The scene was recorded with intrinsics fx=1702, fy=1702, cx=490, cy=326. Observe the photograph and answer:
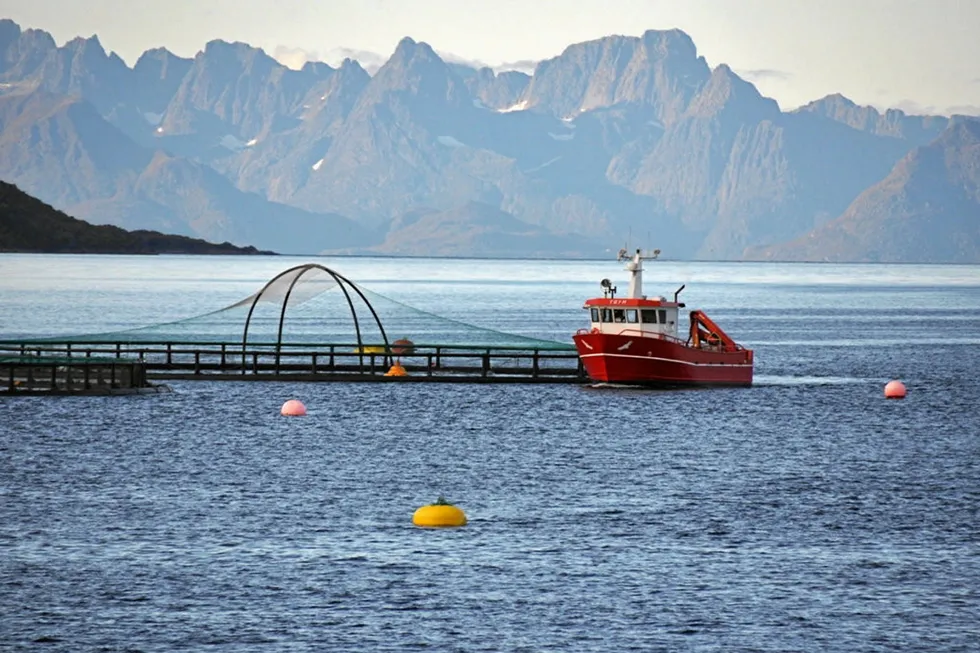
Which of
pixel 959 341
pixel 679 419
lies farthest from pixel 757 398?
pixel 959 341

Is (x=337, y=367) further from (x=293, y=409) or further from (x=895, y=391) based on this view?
(x=895, y=391)

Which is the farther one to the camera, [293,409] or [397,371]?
[397,371]

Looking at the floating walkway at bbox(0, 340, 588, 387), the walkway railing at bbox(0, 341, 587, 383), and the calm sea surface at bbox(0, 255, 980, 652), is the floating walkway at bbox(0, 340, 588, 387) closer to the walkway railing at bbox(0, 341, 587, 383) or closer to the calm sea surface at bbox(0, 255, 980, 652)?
the walkway railing at bbox(0, 341, 587, 383)

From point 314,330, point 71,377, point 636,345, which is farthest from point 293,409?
point 314,330

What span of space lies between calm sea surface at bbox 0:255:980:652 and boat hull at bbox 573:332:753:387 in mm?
1645

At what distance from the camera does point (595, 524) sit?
50.0 meters

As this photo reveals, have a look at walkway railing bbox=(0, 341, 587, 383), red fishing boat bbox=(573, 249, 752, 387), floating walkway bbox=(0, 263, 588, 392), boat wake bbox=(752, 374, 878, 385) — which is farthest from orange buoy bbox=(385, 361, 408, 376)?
boat wake bbox=(752, 374, 878, 385)

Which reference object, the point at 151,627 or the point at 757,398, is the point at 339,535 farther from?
the point at 757,398

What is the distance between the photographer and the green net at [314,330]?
99.4 m

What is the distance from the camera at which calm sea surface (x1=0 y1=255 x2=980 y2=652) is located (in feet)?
121

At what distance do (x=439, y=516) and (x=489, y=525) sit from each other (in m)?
1.67

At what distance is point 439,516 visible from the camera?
160 ft

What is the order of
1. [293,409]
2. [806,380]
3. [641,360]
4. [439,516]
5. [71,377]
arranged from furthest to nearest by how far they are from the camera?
[806,380], [641,360], [71,377], [293,409], [439,516]

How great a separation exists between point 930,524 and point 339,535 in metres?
17.6
